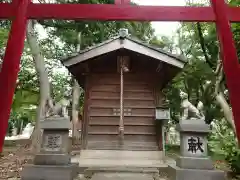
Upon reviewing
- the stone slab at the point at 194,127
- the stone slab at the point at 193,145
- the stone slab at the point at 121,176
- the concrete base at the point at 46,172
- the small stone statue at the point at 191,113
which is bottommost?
the stone slab at the point at 121,176

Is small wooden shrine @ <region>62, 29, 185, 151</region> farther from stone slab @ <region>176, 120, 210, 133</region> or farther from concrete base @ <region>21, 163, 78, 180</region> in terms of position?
concrete base @ <region>21, 163, 78, 180</region>

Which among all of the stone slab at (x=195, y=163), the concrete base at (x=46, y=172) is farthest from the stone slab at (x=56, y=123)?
the stone slab at (x=195, y=163)

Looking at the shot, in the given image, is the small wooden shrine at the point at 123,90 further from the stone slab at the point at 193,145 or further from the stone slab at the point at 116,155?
the stone slab at the point at 193,145

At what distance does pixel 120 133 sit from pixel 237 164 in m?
3.63

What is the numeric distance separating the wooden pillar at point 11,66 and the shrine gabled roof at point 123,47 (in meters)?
5.10

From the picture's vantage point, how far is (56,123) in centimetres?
718

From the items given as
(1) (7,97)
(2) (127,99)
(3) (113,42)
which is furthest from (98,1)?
(1) (7,97)

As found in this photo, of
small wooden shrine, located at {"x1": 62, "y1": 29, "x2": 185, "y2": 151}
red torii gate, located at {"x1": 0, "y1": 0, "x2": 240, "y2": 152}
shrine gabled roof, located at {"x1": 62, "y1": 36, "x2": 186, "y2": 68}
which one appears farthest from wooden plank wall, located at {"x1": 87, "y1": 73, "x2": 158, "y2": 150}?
red torii gate, located at {"x1": 0, "y1": 0, "x2": 240, "y2": 152}

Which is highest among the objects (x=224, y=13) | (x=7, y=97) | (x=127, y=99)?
(x=224, y=13)

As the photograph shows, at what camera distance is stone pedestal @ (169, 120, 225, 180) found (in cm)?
638

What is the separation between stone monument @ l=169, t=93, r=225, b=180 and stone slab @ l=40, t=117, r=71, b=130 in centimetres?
307

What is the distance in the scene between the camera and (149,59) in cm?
969

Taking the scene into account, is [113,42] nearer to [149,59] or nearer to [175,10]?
[149,59]

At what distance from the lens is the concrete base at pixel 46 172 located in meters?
6.65
